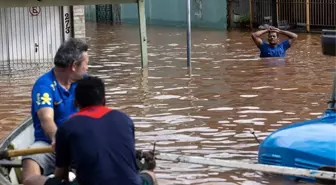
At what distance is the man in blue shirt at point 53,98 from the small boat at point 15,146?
403 millimetres

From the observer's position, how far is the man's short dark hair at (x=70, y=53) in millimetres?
6270

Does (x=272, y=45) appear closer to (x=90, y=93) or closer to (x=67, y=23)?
(x=67, y=23)

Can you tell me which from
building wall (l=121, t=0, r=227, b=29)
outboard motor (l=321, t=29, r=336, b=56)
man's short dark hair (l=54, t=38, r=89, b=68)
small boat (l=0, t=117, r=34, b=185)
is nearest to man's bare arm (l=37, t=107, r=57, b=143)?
man's short dark hair (l=54, t=38, r=89, b=68)

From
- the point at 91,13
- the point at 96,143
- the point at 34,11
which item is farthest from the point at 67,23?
the point at 91,13

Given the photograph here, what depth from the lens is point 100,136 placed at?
497cm

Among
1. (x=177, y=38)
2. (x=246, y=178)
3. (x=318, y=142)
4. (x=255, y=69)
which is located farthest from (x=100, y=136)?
(x=177, y=38)

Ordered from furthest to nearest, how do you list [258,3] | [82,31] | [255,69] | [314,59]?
[258,3], [82,31], [314,59], [255,69]

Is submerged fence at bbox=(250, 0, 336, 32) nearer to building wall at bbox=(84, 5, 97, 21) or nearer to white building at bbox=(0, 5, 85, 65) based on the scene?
white building at bbox=(0, 5, 85, 65)

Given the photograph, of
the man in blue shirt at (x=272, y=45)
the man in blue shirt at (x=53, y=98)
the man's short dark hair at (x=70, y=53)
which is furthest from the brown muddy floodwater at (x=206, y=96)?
the man's short dark hair at (x=70, y=53)

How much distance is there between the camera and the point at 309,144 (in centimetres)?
721

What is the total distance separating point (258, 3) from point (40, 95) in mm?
29334

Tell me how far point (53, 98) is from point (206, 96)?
872 cm

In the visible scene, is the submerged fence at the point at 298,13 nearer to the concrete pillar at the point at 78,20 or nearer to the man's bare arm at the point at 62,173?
the concrete pillar at the point at 78,20

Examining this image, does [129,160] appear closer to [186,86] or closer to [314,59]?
[186,86]
